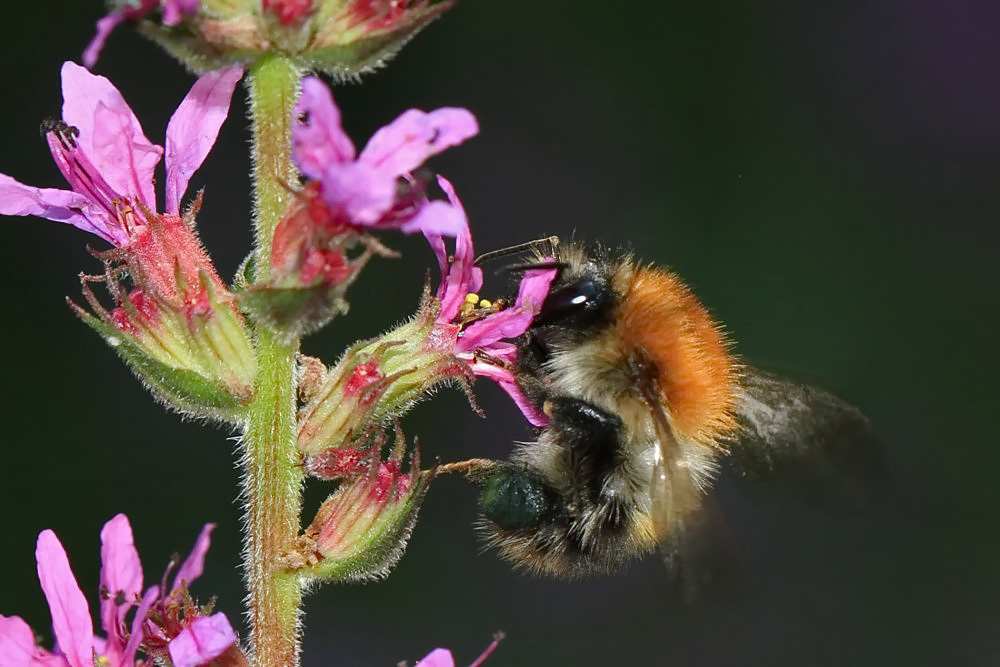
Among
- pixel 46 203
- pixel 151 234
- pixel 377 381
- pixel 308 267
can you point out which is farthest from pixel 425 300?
pixel 46 203

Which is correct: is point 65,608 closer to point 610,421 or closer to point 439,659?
point 439,659

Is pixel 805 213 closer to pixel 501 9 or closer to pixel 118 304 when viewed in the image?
pixel 501 9

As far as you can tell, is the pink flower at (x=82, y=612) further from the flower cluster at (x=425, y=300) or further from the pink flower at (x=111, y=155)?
the pink flower at (x=111, y=155)

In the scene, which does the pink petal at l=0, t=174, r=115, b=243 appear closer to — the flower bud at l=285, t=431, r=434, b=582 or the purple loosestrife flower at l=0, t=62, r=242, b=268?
the purple loosestrife flower at l=0, t=62, r=242, b=268

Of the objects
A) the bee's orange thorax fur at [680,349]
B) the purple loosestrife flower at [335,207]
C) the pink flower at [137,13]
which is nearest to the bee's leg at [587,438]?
the bee's orange thorax fur at [680,349]

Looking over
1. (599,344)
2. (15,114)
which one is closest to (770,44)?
(15,114)

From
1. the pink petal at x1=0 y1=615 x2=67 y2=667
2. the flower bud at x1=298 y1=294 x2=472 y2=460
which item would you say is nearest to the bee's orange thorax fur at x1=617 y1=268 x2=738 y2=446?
the flower bud at x1=298 y1=294 x2=472 y2=460
